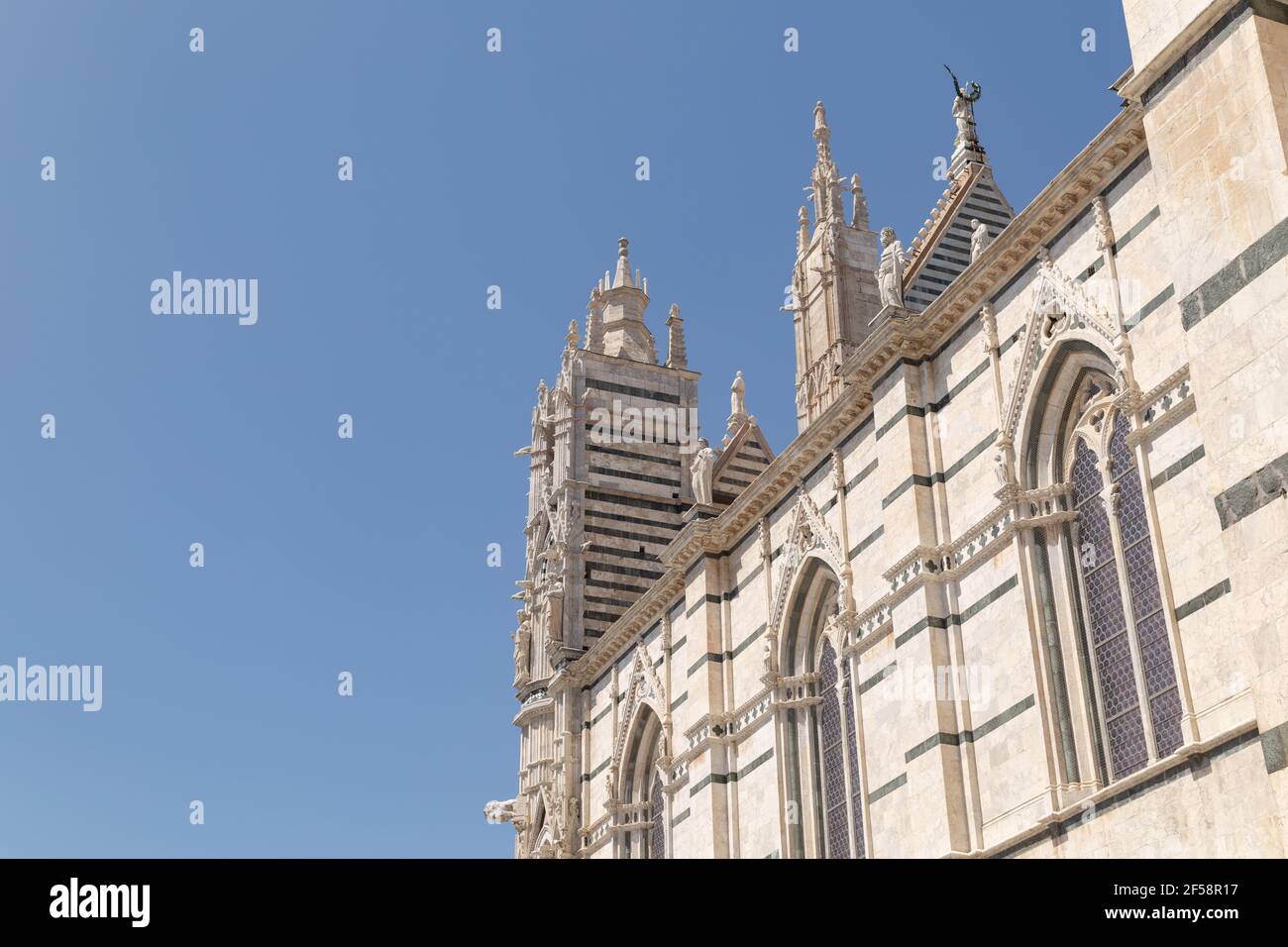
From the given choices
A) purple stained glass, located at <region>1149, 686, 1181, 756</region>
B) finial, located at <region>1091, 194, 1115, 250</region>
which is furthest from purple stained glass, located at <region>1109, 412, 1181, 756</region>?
finial, located at <region>1091, 194, 1115, 250</region>

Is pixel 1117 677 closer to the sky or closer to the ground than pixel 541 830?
closer to the ground

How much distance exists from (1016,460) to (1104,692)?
3133mm

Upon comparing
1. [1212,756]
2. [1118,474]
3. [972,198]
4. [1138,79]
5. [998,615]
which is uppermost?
[972,198]

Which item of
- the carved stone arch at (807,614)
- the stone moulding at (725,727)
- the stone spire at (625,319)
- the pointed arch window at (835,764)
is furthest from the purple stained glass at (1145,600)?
the stone spire at (625,319)

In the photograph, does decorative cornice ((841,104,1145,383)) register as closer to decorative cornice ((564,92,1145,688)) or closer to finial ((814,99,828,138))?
decorative cornice ((564,92,1145,688))

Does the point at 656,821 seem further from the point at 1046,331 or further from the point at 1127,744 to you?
the point at 1046,331

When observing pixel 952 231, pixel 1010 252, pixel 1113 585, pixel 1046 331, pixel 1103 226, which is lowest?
pixel 1113 585

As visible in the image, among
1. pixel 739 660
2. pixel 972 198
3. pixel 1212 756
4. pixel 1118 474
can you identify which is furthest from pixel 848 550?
pixel 972 198

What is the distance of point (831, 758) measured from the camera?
Result: 928 inches

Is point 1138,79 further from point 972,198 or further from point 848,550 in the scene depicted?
point 972,198

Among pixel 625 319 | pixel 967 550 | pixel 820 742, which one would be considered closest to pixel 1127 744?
pixel 967 550

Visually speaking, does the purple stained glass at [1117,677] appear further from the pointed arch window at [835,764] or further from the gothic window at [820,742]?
the pointed arch window at [835,764]

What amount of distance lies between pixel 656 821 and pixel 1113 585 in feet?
46.3
